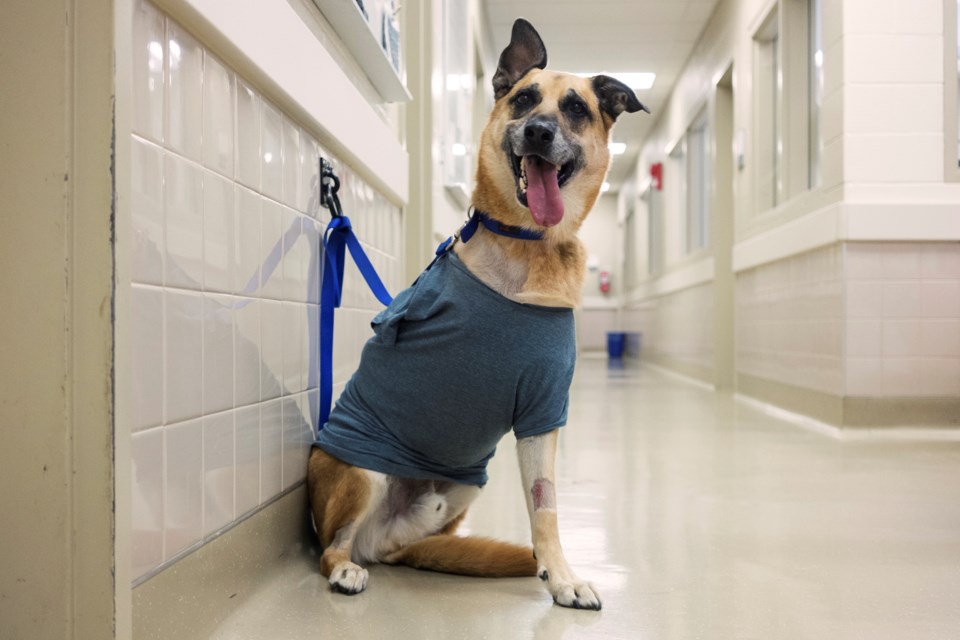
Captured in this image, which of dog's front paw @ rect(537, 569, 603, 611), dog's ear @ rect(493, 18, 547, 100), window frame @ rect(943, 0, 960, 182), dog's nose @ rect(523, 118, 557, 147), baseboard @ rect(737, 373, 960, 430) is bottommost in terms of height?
dog's front paw @ rect(537, 569, 603, 611)

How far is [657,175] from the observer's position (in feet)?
32.3

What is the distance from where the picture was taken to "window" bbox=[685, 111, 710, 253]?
7668 mm

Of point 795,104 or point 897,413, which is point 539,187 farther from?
point 795,104

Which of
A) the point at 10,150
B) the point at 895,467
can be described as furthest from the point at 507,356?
the point at 895,467

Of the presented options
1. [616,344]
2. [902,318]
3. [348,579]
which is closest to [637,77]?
[616,344]

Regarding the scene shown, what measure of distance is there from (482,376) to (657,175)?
29.2ft

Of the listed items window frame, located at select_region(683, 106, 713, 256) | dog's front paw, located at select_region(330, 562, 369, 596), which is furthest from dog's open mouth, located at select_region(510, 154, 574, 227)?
window frame, located at select_region(683, 106, 713, 256)

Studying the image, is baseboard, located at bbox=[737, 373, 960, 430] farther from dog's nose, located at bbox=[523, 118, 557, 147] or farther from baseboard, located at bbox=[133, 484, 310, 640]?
baseboard, located at bbox=[133, 484, 310, 640]

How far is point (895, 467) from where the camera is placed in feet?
9.00

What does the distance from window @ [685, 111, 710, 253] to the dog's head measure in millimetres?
5980

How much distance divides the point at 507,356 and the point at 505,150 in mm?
416

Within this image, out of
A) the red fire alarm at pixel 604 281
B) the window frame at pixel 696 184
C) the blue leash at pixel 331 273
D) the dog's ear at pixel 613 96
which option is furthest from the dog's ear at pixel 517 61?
the red fire alarm at pixel 604 281

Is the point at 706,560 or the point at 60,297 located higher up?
the point at 60,297

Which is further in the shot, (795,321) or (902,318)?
(795,321)
